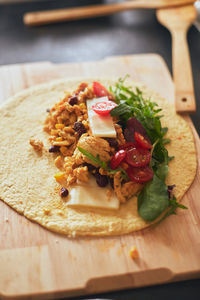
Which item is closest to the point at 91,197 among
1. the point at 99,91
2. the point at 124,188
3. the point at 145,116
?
the point at 124,188

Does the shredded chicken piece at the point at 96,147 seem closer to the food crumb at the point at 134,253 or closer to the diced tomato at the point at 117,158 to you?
the diced tomato at the point at 117,158

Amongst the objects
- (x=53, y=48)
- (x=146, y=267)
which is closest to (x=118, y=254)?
(x=146, y=267)

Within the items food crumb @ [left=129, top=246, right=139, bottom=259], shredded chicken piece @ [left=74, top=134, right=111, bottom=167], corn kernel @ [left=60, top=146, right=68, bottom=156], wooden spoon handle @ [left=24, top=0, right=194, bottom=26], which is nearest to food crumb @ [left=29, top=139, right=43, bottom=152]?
corn kernel @ [left=60, top=146, right=68, bottom=156]

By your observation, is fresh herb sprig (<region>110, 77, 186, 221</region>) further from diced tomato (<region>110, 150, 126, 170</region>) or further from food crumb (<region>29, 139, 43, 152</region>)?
food crumb (<region>29, 139, 43, 152</region>)

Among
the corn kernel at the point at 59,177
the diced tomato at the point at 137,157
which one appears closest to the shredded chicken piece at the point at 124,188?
the diced tomato at the point at 137,157

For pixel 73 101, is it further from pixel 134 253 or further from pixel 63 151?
pixel 134 253

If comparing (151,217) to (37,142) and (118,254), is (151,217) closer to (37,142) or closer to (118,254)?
(118,254)
